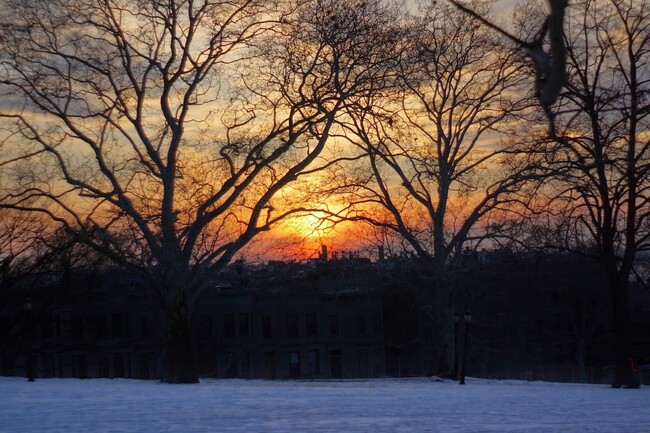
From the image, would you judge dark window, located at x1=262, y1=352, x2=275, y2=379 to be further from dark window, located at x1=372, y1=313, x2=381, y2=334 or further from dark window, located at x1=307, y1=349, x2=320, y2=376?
dark window, located at x1=372, y1=313, x2=381, y2=334

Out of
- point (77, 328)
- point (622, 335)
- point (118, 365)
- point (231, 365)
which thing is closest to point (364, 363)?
point (231, 365)

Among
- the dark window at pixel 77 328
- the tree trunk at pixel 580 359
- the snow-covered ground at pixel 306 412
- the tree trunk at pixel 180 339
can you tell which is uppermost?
the dark window at pixel 77 328

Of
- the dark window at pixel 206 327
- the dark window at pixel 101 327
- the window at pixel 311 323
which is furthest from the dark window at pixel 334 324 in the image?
the dark window at pixel 101 327

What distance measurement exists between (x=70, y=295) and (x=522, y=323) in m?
29.6

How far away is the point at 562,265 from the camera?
181 feet

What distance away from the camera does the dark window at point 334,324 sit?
67125 millimetres

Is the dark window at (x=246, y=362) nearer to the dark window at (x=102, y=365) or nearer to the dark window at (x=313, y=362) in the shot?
the dark window at (x=313, y=362)

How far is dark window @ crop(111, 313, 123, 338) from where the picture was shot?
207ft

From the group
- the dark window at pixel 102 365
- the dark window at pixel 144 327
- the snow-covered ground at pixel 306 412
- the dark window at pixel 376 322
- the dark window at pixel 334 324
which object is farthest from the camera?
the dark window at pixel 334 324

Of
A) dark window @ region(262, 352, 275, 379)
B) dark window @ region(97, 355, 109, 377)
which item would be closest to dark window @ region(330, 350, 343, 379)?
dark window @ region(262, 352, 275, 379)

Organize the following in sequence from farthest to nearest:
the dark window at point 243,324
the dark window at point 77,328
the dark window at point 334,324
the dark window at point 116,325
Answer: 1. the dark window at point 334,324
2. the dark window at point 243,324
3. the dark window at point 116,325
4. the dark window at point 77,328

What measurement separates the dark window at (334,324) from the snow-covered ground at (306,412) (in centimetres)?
4432

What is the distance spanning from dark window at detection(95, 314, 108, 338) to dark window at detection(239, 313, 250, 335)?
29.3ft

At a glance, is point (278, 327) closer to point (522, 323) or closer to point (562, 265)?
point (522, 323)
